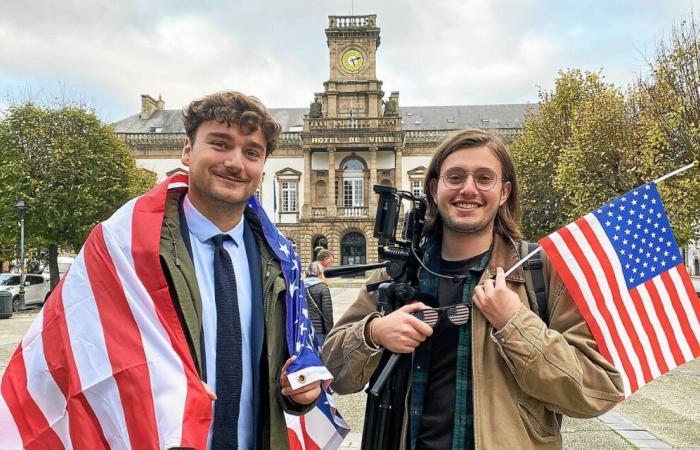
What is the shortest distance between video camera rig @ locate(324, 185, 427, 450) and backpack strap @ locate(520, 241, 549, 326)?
430mm

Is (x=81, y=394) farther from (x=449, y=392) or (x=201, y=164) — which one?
(x=449, y=392)

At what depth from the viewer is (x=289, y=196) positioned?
49.3 metres

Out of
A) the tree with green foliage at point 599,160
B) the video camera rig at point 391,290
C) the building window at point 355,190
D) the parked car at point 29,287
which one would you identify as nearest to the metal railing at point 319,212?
the building window at point 355,190

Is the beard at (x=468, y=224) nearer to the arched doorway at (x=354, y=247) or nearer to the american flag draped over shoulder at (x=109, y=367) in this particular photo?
the american flag draped over shoulder at (x=109, y=367)

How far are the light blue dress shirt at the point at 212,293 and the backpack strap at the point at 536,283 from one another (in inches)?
42.6

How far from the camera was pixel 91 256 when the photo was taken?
2121 mm

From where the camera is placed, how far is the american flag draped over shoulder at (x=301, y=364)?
223 centimetres

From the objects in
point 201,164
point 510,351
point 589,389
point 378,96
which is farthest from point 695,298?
point 378,96

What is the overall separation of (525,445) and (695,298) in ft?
3.86

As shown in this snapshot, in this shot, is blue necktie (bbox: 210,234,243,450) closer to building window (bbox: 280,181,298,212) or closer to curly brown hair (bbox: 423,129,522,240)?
→ curly brown hair (bbox: 423,129,522,240)

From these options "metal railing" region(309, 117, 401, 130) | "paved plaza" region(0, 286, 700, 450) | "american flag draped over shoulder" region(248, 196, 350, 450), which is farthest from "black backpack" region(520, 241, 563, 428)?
"metal railing" region(309, 117, 401, 130)

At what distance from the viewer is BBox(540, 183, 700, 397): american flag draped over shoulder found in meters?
2.42

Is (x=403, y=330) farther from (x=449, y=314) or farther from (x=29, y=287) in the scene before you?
(x=29, y=287)

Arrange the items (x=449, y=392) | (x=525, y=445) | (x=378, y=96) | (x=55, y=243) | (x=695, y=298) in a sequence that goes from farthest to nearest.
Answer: (x=378, y=96) < (x=55, y=243) < (x=695, y=298) < (x=449, y=392) < (x=525, y=445)
